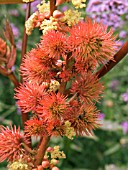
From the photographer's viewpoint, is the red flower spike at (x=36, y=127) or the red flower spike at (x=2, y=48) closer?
the red flower spike at (x=36, y=127)

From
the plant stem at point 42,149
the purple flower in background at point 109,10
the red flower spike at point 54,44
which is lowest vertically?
the purple flower in background at point 109,10

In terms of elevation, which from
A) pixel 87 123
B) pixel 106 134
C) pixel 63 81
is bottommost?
pixel 106 134

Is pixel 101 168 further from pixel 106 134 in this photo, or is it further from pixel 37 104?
pixel 37 104

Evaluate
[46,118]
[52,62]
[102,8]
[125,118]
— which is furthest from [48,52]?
[125,118]

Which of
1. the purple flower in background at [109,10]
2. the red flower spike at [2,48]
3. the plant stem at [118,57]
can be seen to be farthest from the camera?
the purple flower in background at [109,10]

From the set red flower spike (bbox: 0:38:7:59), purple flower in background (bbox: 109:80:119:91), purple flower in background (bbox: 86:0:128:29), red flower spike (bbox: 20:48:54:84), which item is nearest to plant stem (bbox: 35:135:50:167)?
red flower spike (bbox: 20:48:54:84)

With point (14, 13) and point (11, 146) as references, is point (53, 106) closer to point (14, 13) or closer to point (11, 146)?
point (11, 146)

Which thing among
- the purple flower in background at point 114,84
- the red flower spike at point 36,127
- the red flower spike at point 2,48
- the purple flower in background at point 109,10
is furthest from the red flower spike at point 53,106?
the purple flower in background at point 114,84

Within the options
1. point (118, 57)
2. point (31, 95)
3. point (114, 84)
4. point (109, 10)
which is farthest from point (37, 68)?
point (114, 84)

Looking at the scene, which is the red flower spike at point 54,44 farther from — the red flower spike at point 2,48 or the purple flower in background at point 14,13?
the purple flower in background at point 14,13
